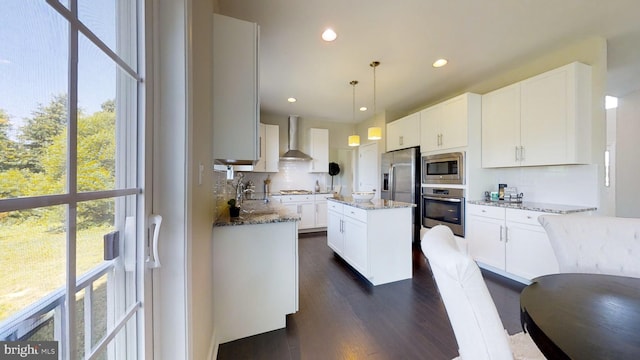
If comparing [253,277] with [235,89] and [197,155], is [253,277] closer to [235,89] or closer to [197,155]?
[197,155]

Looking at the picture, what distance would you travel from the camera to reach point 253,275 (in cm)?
174

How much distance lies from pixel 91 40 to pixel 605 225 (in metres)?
2.47

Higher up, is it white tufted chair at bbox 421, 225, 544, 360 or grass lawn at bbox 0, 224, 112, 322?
grass lawn at bbox 0, 224, 112, 322

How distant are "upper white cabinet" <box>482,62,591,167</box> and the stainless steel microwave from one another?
1.11 feet

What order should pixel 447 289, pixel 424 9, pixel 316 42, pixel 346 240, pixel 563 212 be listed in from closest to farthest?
pixel 447 289
pixel 424 9
pixel 563 212
pixel 316 42
pixel 346 240

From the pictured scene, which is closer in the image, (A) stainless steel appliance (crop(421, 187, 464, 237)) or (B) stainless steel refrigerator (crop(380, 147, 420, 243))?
(A) stainless steel appliance (crop(421, 187, 464, 237))

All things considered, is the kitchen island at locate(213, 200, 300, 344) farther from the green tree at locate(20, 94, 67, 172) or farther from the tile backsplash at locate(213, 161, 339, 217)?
the tile backsplash at locate(213, 161, 339, 217)

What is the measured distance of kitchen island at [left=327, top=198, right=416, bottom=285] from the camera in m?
2.59

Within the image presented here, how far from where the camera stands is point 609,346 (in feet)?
2.15

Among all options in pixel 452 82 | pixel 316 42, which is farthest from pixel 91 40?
pixel 452 82

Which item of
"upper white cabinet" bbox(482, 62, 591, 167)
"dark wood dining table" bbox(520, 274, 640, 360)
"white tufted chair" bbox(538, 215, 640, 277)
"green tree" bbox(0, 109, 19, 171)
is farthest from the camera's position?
"upper white cabinet" bbox(482, 62, 591, 167)

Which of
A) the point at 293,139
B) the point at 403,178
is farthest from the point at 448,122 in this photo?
the point at 293,139

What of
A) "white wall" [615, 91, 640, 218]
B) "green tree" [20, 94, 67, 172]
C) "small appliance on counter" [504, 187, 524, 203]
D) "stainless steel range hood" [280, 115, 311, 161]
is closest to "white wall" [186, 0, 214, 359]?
"green tree" [20, 94, 67, 172]

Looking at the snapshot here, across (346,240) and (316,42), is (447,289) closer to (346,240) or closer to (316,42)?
(346,240)
